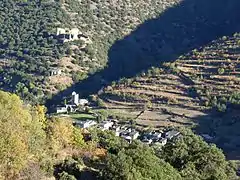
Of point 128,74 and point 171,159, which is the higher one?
point 128,74

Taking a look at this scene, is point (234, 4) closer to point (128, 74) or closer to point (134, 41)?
point (134, 41)

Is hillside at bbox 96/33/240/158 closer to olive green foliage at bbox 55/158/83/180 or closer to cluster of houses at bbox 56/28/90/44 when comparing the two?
cluster of houses at bbox 56/28/90/44

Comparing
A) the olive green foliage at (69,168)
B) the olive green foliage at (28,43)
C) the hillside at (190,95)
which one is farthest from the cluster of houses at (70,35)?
the olive green foliage at (69,168)

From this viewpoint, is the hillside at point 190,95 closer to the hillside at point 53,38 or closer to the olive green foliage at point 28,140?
the hillside at point 53,38

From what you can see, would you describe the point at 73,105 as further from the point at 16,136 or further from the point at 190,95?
the point at 16,136

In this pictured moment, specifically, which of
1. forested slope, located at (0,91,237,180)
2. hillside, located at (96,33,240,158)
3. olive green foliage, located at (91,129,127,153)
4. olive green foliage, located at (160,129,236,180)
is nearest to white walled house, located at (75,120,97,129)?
hillside, located at (96,33,240,158)

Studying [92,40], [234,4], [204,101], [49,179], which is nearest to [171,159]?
[49,179]
